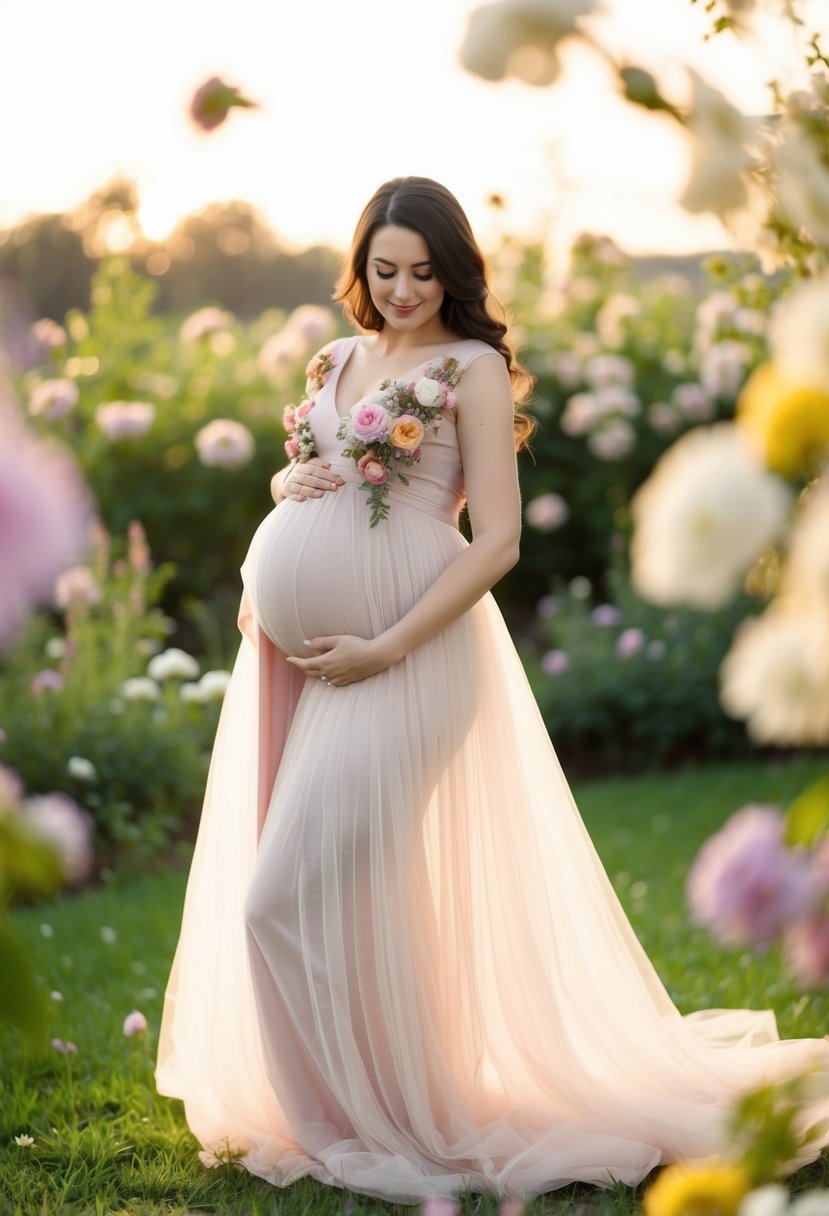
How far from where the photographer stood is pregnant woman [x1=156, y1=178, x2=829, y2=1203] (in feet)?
9.30

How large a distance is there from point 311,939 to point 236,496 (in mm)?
5906

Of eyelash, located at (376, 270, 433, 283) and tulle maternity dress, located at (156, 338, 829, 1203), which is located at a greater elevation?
eyelash, located at (376, 270, 433, 283)

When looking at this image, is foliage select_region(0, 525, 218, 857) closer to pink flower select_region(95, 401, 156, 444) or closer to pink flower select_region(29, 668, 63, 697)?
pink flower select_region(29, 668, 63, 697)

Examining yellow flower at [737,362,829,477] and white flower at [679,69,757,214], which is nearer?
yellow flower at [737,362,829,477]

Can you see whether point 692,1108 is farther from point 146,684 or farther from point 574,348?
point 574,348

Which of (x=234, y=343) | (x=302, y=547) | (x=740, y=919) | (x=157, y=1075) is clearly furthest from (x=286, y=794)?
(x=234, y=343)

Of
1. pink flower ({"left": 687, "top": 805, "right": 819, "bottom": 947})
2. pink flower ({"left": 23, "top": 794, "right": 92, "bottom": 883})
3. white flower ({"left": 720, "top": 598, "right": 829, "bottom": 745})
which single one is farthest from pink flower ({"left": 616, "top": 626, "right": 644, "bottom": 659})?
pink flower ({"left": 23, "top": 794, "right": 92, "bottom": 883})

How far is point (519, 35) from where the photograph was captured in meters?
1.01

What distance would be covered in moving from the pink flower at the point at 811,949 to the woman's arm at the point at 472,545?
1.94 metres

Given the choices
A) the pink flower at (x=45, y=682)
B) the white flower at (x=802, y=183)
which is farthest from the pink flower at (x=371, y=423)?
the pink flower at (x=45, y=682)

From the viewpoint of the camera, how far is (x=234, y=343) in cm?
957

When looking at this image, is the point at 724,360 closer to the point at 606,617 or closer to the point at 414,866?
the point at 606,617

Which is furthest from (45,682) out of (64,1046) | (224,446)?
(64,1046)

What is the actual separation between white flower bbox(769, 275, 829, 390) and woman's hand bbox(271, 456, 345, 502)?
2198mm
